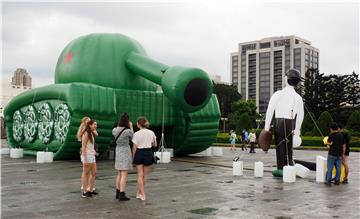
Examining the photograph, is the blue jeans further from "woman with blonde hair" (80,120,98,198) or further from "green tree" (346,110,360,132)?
"green tree" (346,110,360,132)

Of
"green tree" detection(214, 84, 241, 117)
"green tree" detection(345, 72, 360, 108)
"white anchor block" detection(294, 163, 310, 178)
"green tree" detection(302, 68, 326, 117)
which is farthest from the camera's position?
"green tree" detection(214, 84, 241, 117)

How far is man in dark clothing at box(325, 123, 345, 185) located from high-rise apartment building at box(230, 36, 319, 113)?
109 meters

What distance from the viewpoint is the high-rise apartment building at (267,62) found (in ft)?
387

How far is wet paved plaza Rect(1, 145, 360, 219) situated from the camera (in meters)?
6.82

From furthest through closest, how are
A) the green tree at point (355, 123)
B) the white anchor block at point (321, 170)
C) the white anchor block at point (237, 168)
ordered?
the green tree at point (355, 123) → the white anchor block at point (237, 168) → the white anchor block at point (321, 170)

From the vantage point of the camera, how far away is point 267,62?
124062mm

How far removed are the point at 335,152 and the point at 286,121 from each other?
183 centimetres

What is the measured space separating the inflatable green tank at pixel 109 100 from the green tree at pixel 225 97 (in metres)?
61.2

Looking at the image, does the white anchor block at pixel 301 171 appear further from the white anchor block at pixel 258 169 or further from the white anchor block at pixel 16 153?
the white anchor block at pixel 16 153

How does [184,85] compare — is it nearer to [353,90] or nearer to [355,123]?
[355,123]

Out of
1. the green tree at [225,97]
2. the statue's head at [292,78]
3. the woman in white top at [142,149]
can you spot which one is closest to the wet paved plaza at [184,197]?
the woman in white top at [142,149]

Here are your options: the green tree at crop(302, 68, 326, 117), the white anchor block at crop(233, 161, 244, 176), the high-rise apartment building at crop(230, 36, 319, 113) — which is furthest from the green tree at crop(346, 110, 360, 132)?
the high-rise apartment building at crop(230, 36, 319, 113)

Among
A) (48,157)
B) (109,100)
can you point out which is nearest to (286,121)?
(109,100)

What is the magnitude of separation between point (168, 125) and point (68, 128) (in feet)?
14.6
